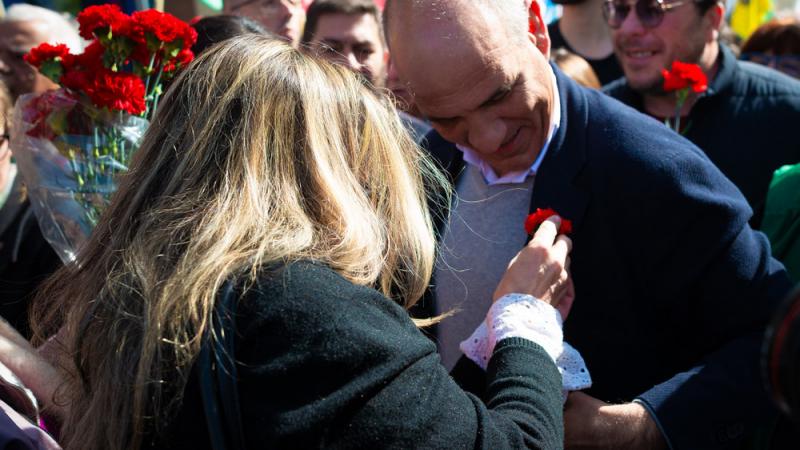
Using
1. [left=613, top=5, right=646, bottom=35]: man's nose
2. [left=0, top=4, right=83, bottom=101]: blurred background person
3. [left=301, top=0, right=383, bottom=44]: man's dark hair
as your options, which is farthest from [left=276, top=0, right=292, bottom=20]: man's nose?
[left=613, top=5, right=646, bottom=35]: man's nose

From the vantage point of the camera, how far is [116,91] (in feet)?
7.66

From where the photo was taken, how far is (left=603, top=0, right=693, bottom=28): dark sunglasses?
3750 millimetres

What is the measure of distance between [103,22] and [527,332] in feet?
4.75

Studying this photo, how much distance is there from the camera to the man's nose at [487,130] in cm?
225

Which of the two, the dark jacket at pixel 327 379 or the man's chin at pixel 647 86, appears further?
the man's chin at pixel 647 86

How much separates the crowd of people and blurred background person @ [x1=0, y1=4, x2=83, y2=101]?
159 cm

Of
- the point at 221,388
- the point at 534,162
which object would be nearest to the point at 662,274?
the point at 534,162

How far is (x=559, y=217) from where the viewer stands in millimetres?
2117

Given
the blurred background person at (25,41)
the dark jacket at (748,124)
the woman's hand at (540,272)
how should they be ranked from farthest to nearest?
the blurred background person at (25,41)
the dark jacket at (748,124)
the woman's hand at (540,272)

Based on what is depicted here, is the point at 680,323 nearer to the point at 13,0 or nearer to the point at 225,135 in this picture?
the point at 225,135

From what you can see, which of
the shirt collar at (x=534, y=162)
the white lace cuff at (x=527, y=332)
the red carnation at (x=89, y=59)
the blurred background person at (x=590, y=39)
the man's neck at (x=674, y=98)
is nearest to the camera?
the white lace cuff at (x=527, y=332)

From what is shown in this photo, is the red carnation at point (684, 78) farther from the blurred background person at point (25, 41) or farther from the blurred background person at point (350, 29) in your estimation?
the blurred background person at point (25, 41)

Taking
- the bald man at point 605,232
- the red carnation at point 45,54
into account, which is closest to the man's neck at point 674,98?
the bald man at point 605,232

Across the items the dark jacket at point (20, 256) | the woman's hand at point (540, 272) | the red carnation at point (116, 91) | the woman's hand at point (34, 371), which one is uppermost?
the red carnation at point (116, 91)
